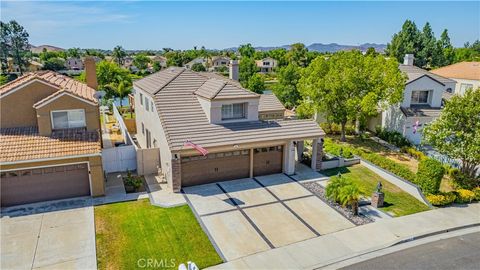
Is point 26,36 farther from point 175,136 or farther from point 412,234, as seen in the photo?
point 412,234

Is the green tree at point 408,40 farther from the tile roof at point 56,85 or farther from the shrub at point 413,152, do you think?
the tile roof at point 56,85

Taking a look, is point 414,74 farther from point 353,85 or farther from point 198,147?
point 198,147

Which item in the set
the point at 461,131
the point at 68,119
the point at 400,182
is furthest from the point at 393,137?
the point at 68,119

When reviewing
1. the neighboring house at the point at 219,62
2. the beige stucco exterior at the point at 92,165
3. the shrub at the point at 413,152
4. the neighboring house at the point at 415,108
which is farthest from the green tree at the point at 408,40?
the beige stucco exterior at the point at 92,165

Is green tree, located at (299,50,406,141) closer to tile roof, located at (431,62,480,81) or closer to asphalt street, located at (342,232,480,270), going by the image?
asphalt street, located at (342,232,480,270)

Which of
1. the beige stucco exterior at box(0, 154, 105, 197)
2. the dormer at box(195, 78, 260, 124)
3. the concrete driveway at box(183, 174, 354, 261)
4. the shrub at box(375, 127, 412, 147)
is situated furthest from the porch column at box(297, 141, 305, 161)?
the beige stucco exterior at box(0, 154, 105, 197)
